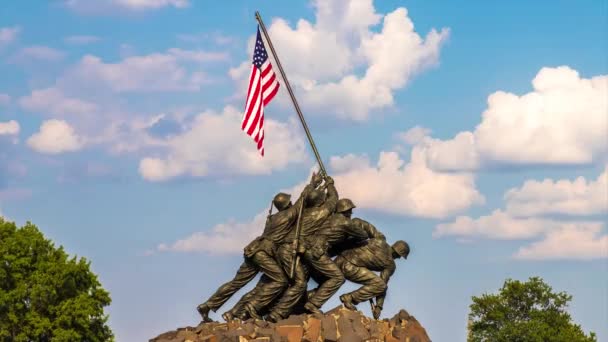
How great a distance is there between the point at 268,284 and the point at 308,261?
1.16 m

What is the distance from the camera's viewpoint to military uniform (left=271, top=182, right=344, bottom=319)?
1344 inches

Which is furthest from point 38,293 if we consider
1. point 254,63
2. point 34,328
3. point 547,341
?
point 547,341

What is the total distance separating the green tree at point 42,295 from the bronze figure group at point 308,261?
1723 cm

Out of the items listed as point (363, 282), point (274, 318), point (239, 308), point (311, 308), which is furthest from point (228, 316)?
point (363, 282)

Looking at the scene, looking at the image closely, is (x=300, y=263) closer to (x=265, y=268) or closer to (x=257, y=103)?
(x=265, y=268)

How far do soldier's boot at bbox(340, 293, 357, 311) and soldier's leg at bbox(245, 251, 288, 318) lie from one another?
148 centimetres

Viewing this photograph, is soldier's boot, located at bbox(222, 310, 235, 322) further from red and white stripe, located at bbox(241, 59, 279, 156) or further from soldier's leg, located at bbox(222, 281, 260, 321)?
red and white stripe, located at bbox(241, 59, 279, 156)

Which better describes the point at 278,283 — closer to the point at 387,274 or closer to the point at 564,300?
the point at 387,274

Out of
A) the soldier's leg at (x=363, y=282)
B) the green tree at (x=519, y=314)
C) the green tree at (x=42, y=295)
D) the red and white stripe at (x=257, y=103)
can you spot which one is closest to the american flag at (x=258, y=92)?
the red and white stripe at (x=257, y=103)

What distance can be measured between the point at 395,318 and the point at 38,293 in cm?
2053

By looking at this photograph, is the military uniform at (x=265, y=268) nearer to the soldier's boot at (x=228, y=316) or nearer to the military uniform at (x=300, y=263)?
the military uniform at (x=300, y=263)

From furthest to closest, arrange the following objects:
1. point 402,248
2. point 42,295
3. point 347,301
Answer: point 42,295, point 402,248, point 347,301

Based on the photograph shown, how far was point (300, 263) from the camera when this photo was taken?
3425cm

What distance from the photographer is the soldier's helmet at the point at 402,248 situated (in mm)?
35156
